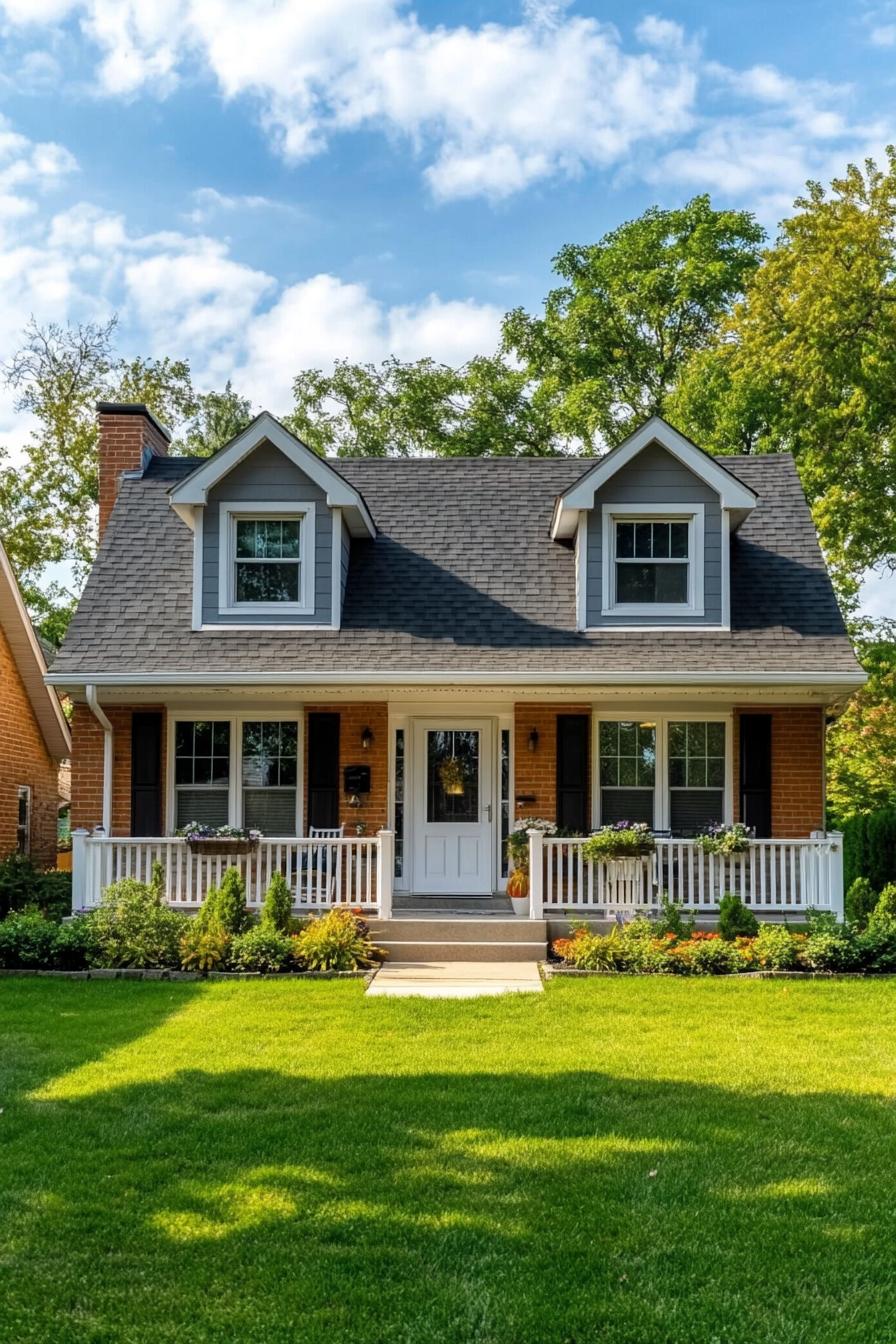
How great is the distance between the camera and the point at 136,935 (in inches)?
449

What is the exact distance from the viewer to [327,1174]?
5.46m

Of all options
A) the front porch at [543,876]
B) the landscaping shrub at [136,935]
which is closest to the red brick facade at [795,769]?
the front porch at [543,876]

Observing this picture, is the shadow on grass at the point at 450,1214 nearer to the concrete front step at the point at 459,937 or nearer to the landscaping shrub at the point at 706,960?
the landscaping shrub at the point at 706,960

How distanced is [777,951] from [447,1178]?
22.0 ft

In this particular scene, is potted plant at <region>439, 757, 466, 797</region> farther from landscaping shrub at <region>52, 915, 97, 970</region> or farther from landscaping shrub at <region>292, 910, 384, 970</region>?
landscaping shrub at <region>52, 915, 97, 970</region>

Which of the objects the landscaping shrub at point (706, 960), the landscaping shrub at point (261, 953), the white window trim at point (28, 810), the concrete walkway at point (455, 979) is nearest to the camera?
the concrete walkway at point (455, 979)

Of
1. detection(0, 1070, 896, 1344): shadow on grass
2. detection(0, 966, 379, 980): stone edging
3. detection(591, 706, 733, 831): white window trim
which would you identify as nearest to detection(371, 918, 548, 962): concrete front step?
detection(0, 966, 379, 980): stone edging

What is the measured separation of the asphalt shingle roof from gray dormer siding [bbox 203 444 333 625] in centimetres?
27

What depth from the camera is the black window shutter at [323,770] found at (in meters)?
14.0

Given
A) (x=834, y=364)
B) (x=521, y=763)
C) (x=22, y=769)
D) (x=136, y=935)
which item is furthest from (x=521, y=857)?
(x=834, y=364)

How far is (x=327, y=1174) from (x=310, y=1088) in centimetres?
159

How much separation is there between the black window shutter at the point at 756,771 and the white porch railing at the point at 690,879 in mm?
783

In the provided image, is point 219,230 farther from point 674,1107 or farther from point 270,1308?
point 270,1308

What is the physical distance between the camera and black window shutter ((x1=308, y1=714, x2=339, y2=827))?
45.9ft
